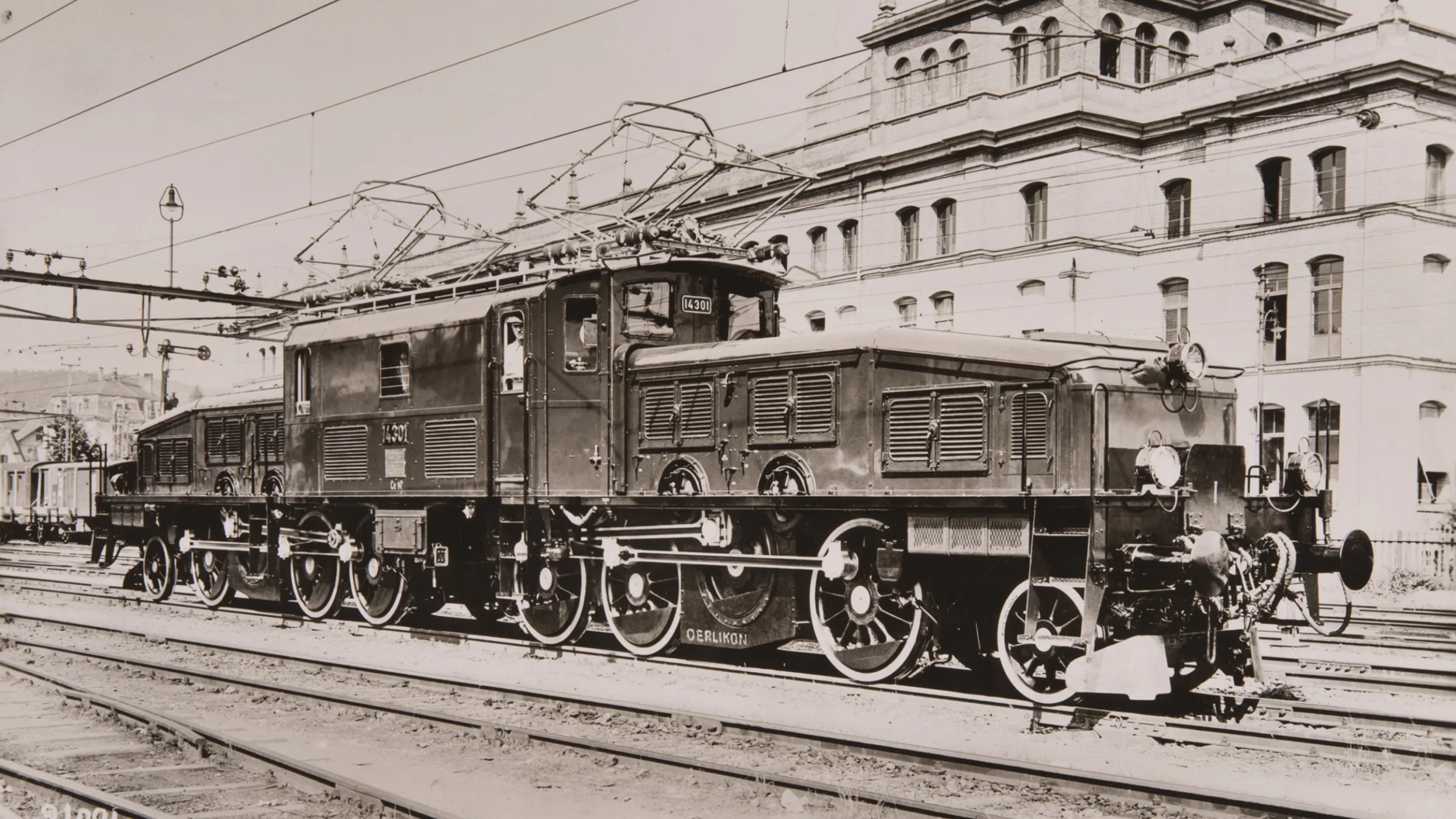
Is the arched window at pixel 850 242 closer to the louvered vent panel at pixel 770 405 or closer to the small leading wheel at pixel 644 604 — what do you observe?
the small leading wheel at pixel 644 604

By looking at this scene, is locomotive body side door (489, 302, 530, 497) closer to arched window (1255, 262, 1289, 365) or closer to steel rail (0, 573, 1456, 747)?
steel rail (0, 573, 1456, 747)

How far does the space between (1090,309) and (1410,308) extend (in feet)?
24.6

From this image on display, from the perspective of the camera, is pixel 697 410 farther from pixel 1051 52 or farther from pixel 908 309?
pixel 1051 52

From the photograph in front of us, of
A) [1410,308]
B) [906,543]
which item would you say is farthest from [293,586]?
[1410,308]

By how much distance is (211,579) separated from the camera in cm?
2041

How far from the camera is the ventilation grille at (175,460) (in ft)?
69.7

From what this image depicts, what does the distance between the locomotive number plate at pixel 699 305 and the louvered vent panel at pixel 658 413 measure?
99 cm

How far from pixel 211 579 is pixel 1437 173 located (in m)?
26.2

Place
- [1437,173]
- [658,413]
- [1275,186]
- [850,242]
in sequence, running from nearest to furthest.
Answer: [658,413] < [1437,173] < [1275,186] < [850,242]

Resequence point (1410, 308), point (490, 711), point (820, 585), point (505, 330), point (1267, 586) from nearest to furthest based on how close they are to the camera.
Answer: point (1267, 586)
point (490, 711)
point (820, 585)
point (505, 330)
point (1410, 308)

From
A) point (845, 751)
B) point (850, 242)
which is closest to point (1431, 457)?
point (850, 242)

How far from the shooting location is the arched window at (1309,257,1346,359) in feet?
99.5

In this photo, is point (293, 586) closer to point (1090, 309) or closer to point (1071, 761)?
point (1071, 761)

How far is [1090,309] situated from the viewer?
33562mm
